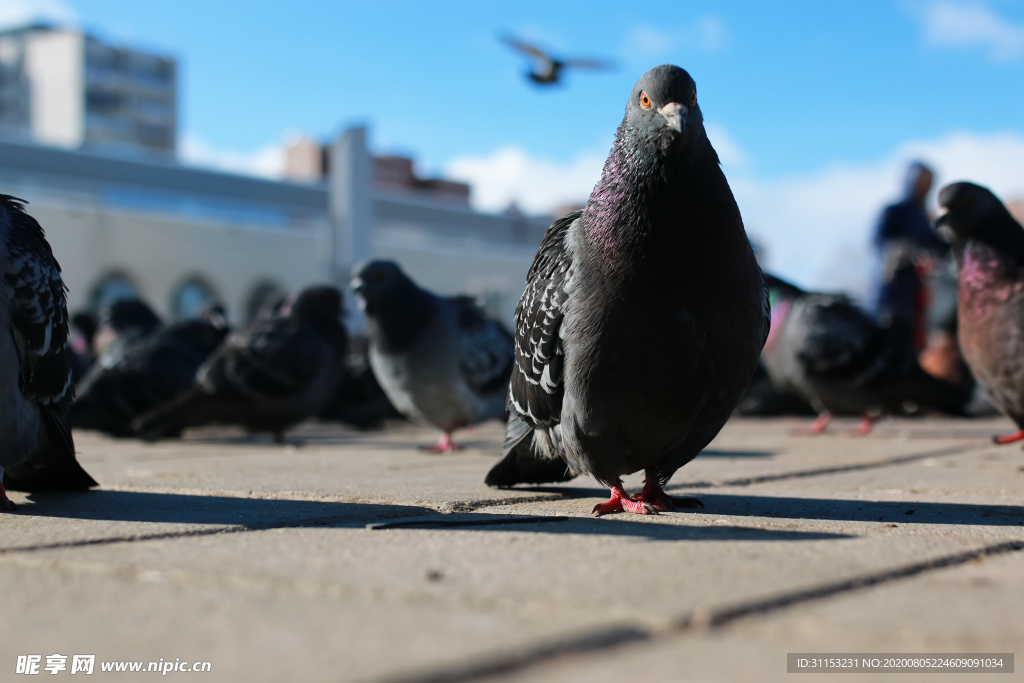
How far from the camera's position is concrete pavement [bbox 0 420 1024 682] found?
1.34 meters

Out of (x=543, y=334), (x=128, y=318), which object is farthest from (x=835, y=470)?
(x=128, y=318)

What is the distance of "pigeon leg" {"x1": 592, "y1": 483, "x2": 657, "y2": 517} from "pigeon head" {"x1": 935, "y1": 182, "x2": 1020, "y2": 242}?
264 centimetres

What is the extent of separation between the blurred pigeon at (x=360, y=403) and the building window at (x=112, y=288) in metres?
19.1

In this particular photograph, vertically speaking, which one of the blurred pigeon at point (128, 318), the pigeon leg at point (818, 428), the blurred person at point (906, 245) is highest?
the blurred person at point (906, 245)

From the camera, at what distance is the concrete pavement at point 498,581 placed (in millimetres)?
1344

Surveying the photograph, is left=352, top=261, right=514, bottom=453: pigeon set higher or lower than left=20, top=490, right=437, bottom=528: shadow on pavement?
higher

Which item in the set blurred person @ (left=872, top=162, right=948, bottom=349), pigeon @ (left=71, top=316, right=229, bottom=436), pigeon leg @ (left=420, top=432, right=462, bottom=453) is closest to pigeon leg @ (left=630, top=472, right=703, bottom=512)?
pigeon leg @ (left=420, top=432, right=462, bottom=453)

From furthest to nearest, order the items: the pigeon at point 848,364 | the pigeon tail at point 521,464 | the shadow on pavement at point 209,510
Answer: the pigeon at point 848,364 → the pigeon tail at point 521,464 → the shadow on pavement at point 209,510

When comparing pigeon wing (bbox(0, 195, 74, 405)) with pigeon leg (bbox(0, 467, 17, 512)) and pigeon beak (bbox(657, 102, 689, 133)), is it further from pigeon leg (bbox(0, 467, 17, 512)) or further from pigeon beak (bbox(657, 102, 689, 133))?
pigeon beak (bbox(657, 102, 689, 133))

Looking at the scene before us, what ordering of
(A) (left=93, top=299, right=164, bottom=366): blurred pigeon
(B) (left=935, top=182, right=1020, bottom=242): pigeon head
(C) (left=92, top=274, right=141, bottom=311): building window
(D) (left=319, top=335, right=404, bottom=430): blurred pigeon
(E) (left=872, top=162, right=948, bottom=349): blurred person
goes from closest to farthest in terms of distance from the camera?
(B) (left=935, top=182, right=1020, bottom=242): pigeon head
(D) (left=319, top=335, right=404, bottom=430): blurred pigeon
(E) (left=872, top=162, right=948, bottom=349): blurred person
(A) (left=93, top=299, right=164, bottom=366): blurred pigeon
(C) (left=92, top=274, right=141, bottom=311): building window

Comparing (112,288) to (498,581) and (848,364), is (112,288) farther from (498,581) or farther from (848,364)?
(498,581)

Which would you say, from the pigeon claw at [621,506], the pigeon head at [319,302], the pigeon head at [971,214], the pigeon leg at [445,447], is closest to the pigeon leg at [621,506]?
the pigeon claw at [621,506]

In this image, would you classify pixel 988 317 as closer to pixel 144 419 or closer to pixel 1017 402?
pixel 1017 402

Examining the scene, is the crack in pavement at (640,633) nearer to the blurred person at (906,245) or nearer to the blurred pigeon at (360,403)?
the blurred pigeon at (360,403)
